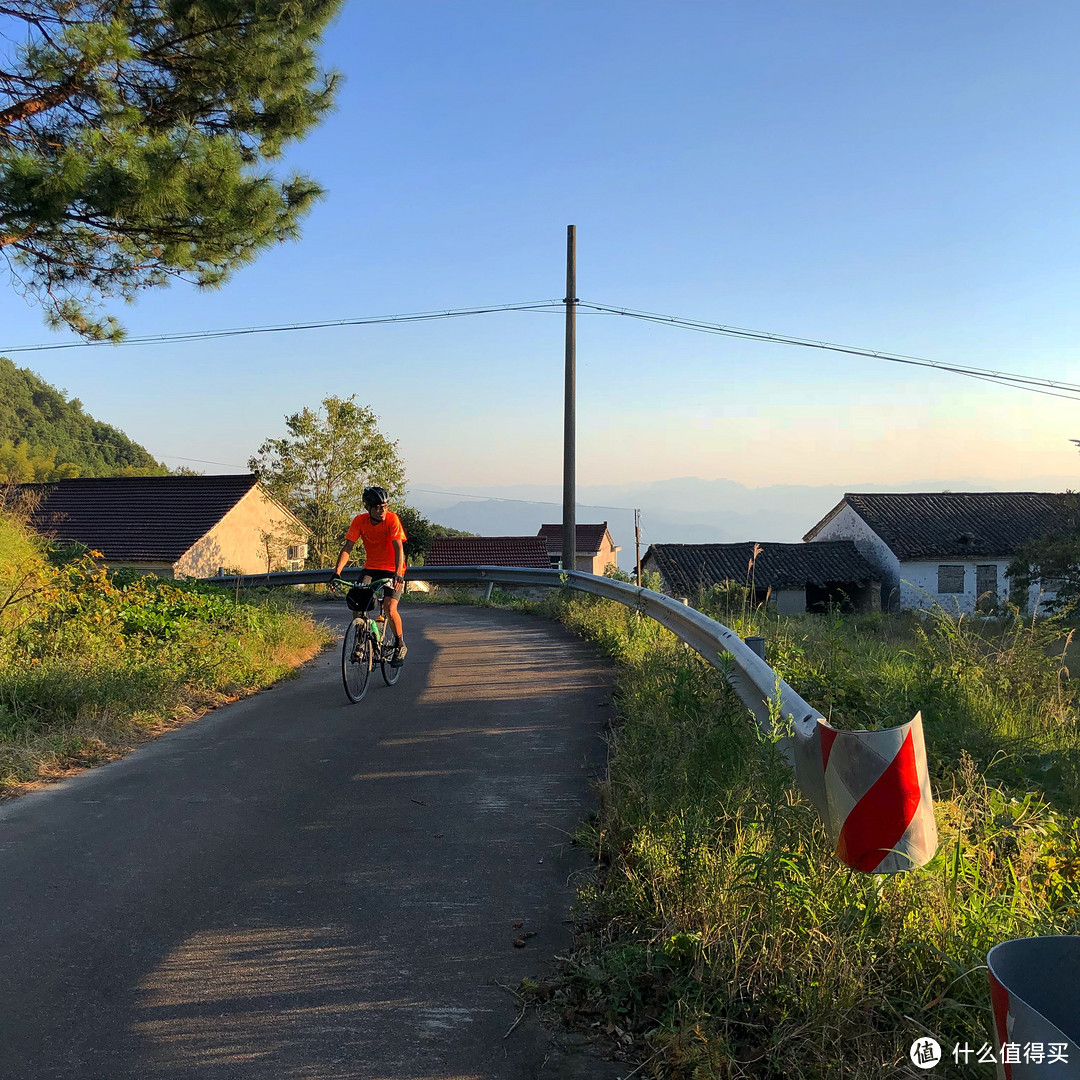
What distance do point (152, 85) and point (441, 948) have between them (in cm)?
1121

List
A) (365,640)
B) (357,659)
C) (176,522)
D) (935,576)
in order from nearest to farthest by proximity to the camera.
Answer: (357,659) → (365,640) → (176,522) → (935,576)

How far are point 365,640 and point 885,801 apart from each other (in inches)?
249

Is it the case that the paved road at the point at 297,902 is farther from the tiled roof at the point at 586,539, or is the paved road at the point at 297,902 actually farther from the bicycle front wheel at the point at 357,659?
the tiled roof at the point at 586,539

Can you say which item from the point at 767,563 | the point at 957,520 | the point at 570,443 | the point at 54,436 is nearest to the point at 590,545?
the point at 767,563

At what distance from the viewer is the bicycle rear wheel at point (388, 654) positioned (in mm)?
9062

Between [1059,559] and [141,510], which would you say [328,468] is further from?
[1059,559]

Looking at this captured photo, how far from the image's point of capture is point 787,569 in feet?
173

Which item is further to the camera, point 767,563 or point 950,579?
point 950,579

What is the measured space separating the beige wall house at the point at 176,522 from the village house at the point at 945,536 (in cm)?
3492

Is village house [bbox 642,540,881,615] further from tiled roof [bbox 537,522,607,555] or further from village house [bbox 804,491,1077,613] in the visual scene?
tiled roof [bbox 537,522,607,555]

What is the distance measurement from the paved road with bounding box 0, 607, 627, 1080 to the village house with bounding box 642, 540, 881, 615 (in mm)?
44647

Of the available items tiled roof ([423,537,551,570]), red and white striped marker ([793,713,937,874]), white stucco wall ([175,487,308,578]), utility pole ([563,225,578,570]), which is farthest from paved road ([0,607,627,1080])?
tiled roof ([423,537,551,570])

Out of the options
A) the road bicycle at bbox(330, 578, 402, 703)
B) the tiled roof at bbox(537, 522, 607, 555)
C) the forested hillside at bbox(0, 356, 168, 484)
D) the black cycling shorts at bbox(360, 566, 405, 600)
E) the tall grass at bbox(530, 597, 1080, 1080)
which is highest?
the forested hillside at bbox(0, 356, 168, 484)

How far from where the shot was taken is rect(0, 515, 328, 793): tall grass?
669 centimetres
